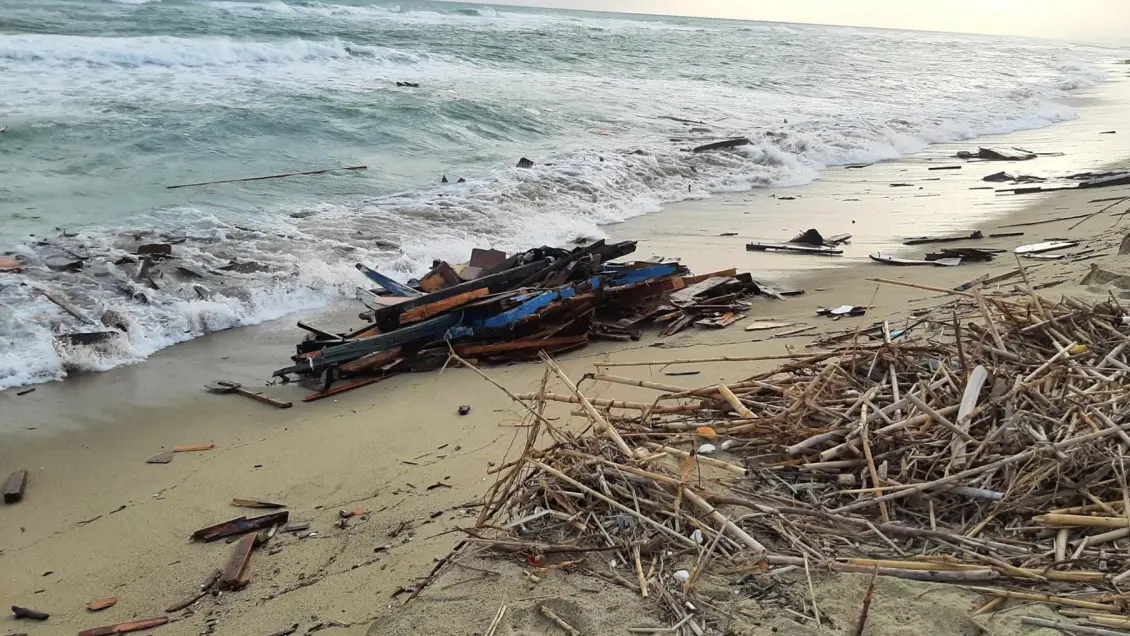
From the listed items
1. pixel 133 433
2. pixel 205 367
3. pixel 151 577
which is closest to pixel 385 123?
pixel 205 367

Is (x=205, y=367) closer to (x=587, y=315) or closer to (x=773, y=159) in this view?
(x=587, y=315)

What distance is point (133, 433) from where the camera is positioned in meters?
5.26

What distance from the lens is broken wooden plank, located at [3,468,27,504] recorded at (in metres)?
4.43

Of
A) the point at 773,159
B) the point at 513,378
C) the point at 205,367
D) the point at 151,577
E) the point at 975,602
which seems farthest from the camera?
the point at 773,159

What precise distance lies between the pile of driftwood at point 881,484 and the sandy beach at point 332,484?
13 centimetres

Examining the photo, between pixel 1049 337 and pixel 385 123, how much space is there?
15014 millimetres

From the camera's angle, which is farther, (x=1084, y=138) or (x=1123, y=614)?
(x=1084, y=138)

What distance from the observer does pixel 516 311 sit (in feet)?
20.7

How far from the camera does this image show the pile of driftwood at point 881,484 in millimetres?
2432

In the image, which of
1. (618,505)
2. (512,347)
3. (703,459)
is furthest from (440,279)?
(618,505)

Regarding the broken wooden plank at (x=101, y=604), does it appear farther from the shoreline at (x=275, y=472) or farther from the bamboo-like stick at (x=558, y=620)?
the bamboo-like stick at (x=558, y=620)

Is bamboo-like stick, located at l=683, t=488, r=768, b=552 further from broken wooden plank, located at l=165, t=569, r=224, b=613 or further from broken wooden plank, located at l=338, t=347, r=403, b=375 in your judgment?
broken wooden plank, located at l=338, t=347, r=403, b=375

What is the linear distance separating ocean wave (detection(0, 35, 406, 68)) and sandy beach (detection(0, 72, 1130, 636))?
17801 millimetres

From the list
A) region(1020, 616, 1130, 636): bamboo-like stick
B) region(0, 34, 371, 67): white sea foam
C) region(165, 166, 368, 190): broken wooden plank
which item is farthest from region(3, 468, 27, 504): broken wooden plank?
region(0, 34, 371, 67): white sea foam
